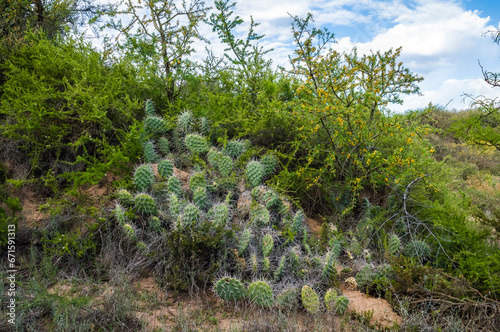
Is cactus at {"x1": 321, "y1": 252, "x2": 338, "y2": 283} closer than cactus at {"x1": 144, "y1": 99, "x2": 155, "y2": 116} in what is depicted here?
Yes

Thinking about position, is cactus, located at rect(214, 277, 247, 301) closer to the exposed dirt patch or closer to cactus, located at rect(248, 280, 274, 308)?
cactus, located at rect(248, 280, 274, 308)

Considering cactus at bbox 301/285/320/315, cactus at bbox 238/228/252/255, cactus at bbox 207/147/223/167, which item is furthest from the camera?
cactus at bbox 207/147/223/167

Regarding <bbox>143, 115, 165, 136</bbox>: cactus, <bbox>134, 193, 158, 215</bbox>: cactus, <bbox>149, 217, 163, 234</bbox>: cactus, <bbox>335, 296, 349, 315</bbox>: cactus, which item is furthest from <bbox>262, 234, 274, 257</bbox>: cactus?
<bbox>143, 115, 165, 136</bbox>: cactus

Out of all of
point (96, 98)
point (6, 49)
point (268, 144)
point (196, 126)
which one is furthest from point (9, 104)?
point (268, 144)

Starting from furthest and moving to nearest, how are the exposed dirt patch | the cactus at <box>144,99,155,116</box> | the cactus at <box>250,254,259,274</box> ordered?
the cactus at <box>144,99,155,116</box> < the cactus at <box>250,254,259,274</box> < the exposed dirt patch

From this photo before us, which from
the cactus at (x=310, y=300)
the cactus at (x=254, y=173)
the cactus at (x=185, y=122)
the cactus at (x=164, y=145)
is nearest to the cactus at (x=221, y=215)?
A: the cactus at (x=254, y=173)

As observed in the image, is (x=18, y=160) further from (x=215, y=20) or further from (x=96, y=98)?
(x=215, y=20)

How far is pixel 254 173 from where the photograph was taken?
523 centimetres

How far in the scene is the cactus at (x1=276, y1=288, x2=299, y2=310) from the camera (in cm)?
374

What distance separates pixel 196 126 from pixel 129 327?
3.52m

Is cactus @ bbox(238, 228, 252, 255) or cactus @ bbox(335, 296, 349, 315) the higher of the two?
cactus @ bbox(238, 228, 252, 255)

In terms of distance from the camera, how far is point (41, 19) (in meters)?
9.31

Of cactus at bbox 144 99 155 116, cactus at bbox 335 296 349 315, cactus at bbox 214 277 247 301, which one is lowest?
cactus at bbox 335 296 349 315

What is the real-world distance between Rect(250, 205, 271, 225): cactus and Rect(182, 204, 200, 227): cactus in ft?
2.39
